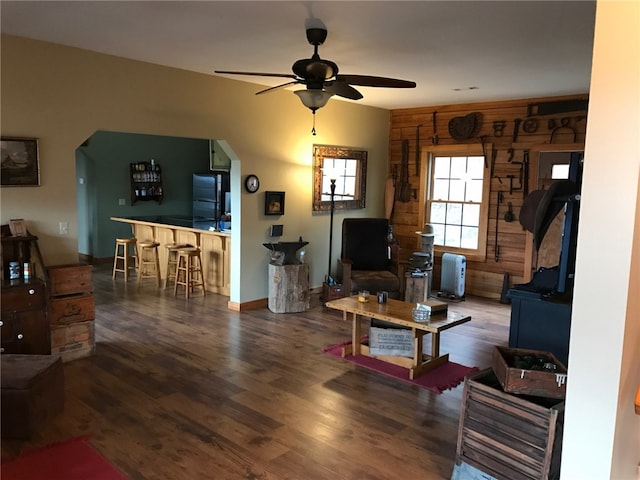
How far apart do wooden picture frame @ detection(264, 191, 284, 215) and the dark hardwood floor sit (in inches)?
54.9

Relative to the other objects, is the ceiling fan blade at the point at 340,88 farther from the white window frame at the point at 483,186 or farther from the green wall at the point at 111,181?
the green wall at the point at 111,181

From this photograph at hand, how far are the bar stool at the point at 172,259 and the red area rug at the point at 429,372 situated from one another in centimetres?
309

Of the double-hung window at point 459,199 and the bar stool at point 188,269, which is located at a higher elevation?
the double-hung window at point 459,199

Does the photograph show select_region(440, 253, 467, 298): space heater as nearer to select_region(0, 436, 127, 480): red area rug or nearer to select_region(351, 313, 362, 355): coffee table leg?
select_region(351, 313, 362, 355): coffee table leg

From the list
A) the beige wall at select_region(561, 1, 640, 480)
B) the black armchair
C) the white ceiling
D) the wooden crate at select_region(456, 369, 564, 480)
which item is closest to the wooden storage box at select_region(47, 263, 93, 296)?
the white ceiling

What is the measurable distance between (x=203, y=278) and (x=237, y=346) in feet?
7.71

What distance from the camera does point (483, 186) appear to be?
22.3 ft

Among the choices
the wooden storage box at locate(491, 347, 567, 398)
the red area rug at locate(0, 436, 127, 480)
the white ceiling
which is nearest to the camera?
the wooden storage box at locate(491, 347, 567, 398)

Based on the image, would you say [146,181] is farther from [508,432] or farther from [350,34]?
[508,432]

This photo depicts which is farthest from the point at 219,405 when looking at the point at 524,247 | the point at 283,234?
the point at 524,247

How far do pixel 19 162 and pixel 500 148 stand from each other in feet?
17.8

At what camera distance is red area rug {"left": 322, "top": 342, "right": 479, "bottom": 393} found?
154 inches

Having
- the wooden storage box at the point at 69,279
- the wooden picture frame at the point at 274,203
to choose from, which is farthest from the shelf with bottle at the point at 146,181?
the wooden storage box at the point at 69,279

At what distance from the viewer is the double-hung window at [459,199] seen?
22.5 feet
